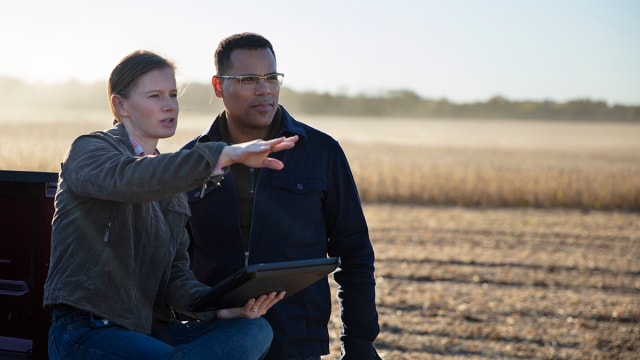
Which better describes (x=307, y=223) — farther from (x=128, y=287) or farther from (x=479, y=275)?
(x=479, y=275)

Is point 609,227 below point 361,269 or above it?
below

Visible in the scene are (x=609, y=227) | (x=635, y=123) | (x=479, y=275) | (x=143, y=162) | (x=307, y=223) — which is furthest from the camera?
(x=635, y=123)

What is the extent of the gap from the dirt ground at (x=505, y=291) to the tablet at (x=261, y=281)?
14.1ft

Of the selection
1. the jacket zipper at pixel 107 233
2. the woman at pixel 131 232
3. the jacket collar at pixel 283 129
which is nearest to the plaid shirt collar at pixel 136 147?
the woman at pixel 131 232

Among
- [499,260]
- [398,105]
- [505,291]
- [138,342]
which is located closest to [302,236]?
[138,342]

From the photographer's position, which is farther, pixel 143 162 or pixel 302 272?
pixel 302 272

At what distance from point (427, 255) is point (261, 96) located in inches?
320

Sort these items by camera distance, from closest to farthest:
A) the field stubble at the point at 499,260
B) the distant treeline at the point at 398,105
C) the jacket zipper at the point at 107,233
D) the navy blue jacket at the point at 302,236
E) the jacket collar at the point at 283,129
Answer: the jacket zipper at the point at 107,233
the navy blue jacket at the point at 302,236
the jacket collar at the point at 283,129
the field stubble at the point at 499,260
the distant treeline at the point at 398,105

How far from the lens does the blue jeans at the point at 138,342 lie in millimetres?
1951

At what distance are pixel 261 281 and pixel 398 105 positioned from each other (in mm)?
99675

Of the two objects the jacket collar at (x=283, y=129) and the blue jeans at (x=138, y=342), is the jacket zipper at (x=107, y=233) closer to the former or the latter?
the blue jeans at (x=138, y=342)

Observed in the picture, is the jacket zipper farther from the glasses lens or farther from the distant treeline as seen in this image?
the distant treeline

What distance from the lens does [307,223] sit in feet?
10.3

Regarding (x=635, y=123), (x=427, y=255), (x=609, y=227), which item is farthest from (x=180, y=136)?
(x=635, y=123)
